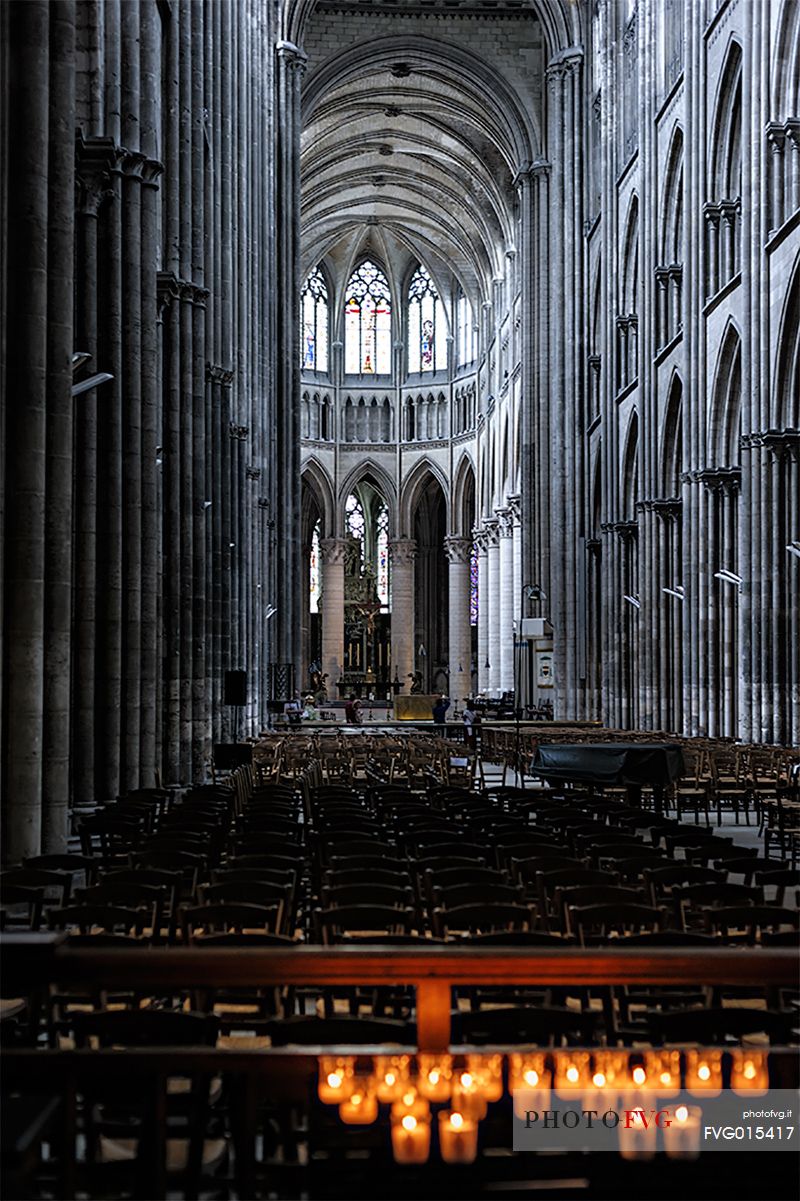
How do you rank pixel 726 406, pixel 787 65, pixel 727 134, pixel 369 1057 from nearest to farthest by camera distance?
1. pixel 369 1057
2. pixel 787 65
3. pixel 727 134
4. pixel 726 406

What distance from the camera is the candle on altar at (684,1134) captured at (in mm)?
4512

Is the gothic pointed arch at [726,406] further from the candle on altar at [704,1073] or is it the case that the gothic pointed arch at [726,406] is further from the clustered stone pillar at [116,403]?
the candle on altar at [704,1073]

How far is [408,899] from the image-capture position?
9.24 meters

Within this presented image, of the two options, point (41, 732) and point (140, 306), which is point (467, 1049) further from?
point (140, 306)

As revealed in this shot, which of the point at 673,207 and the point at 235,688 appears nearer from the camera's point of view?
the point at 235,688

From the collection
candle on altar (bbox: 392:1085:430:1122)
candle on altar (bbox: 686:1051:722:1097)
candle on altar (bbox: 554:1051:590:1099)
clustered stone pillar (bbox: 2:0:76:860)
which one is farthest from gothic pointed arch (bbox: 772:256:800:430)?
candle on altar (bbox: 392:1085:430:1122)

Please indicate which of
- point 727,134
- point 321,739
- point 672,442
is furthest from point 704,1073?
point 672,442

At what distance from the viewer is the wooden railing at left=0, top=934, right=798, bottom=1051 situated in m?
5.00

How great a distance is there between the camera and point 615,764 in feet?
68.9

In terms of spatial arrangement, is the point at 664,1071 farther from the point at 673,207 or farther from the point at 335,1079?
the point at 673,207

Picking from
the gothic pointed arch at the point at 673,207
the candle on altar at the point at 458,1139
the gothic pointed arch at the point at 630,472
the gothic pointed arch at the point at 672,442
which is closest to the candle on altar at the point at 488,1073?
the candle on altar at the point at 458,1139

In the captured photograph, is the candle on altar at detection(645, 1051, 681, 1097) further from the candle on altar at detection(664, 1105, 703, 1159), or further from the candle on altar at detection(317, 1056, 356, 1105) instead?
the candle on altar at detection(317, 1056, 356, 1105)

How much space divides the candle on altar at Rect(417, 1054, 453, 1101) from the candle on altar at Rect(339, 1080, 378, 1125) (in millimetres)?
165

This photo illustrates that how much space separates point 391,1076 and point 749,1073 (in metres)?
1.26
